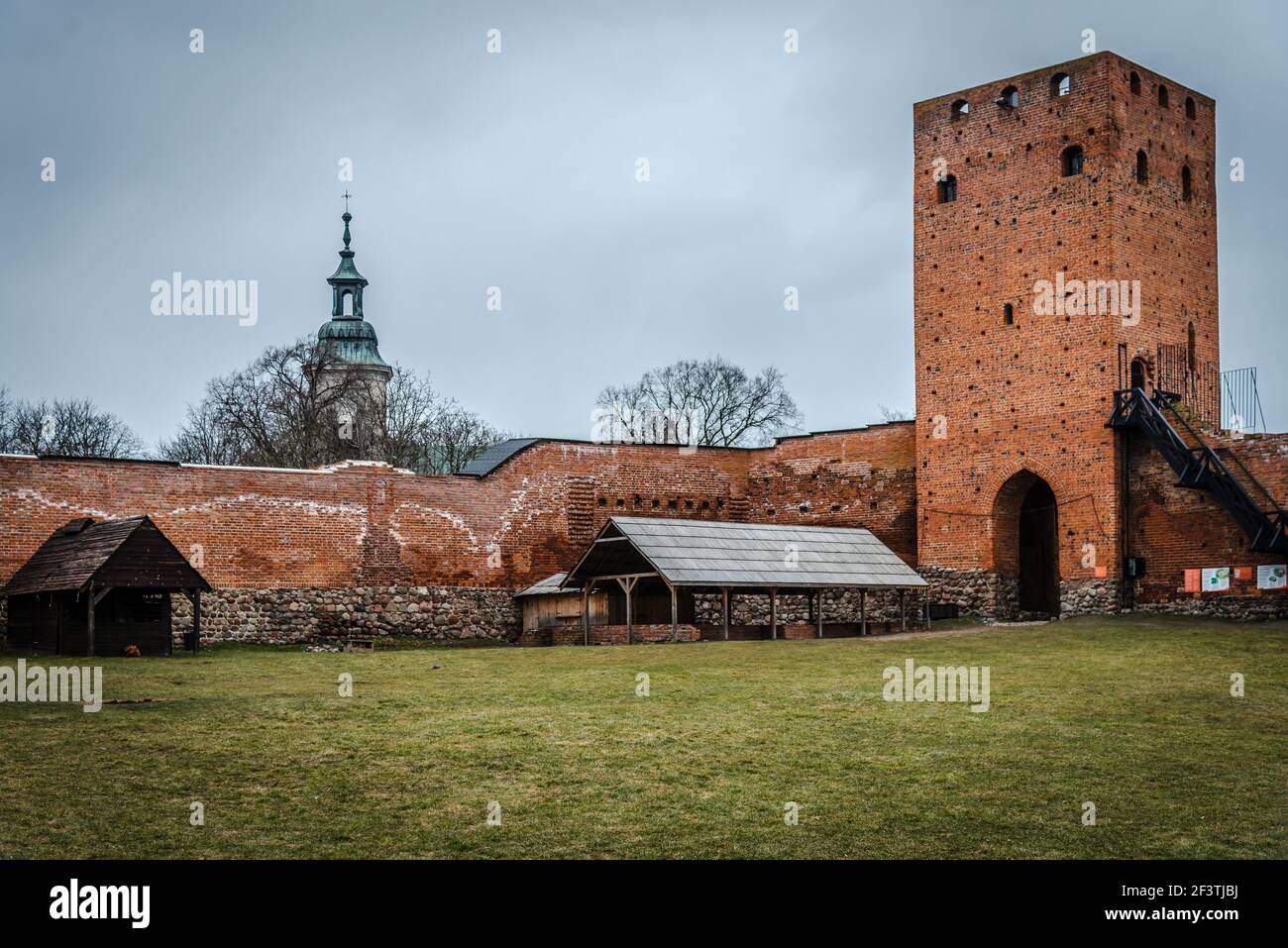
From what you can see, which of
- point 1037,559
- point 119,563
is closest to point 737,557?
point 1037,559

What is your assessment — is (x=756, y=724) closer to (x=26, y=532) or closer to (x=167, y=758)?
(x=167, y=758)

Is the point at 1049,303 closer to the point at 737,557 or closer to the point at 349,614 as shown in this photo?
the point at 737,557

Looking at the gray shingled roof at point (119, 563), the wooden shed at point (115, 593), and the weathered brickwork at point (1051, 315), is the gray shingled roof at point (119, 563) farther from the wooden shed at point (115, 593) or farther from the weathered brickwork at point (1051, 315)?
the weathered brickwork at point (1051, 315)

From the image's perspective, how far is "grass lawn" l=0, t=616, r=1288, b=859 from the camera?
33.7 feet

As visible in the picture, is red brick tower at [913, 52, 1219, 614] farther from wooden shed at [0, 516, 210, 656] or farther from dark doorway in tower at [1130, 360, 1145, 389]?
wooden shed at [0, 516, 210, 656]

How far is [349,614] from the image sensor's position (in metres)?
30.2

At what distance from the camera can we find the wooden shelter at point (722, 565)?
26266 millimetres

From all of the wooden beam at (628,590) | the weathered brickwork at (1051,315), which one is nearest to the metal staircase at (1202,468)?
the weathered brickwork at (1051,315)

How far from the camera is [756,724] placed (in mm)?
14758

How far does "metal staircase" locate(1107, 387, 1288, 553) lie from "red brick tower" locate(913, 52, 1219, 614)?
1.78ft

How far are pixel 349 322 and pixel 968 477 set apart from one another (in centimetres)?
4540
